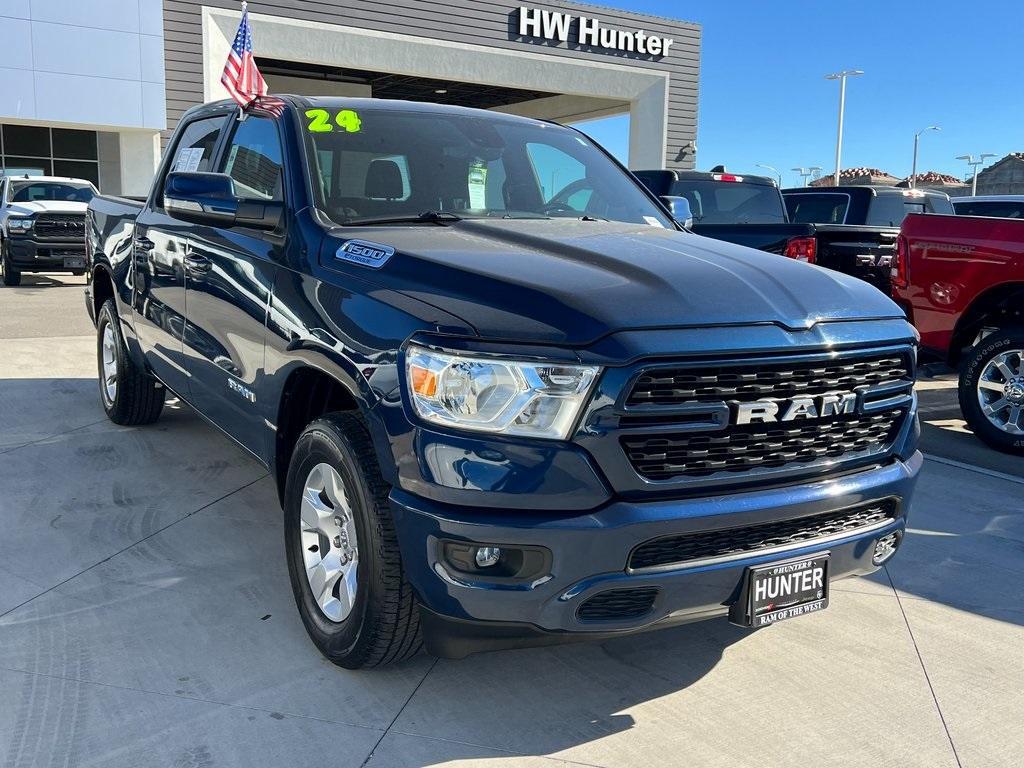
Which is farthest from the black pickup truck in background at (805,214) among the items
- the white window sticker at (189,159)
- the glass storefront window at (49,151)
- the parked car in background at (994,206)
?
the glass storefront window at (49,151)

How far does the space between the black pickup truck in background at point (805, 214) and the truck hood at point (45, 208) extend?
11.2m

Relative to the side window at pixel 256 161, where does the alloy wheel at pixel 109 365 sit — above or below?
below

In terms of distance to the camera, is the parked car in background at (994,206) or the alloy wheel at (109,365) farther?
the parked car in background at (994,206)

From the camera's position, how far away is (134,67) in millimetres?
19609

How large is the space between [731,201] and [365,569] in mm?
8088

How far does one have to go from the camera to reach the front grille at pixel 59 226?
1616 centimetres

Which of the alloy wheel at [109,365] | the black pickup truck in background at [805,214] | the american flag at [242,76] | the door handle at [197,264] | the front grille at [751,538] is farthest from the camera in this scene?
the black pickup truck in background at [805,214]

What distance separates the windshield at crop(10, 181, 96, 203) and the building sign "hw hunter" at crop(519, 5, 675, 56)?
419 inches

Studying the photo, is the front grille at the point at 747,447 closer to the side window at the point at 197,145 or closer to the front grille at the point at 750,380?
the front grille at the point at 750,380

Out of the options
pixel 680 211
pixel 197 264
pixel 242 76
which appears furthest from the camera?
pixel 242 76

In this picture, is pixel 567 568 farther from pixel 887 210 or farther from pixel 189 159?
pixel 887 210

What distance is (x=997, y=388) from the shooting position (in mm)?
6348

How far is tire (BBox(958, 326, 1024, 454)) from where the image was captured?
6.23 m

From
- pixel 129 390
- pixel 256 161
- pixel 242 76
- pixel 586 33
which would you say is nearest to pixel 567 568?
pixel 256 161
